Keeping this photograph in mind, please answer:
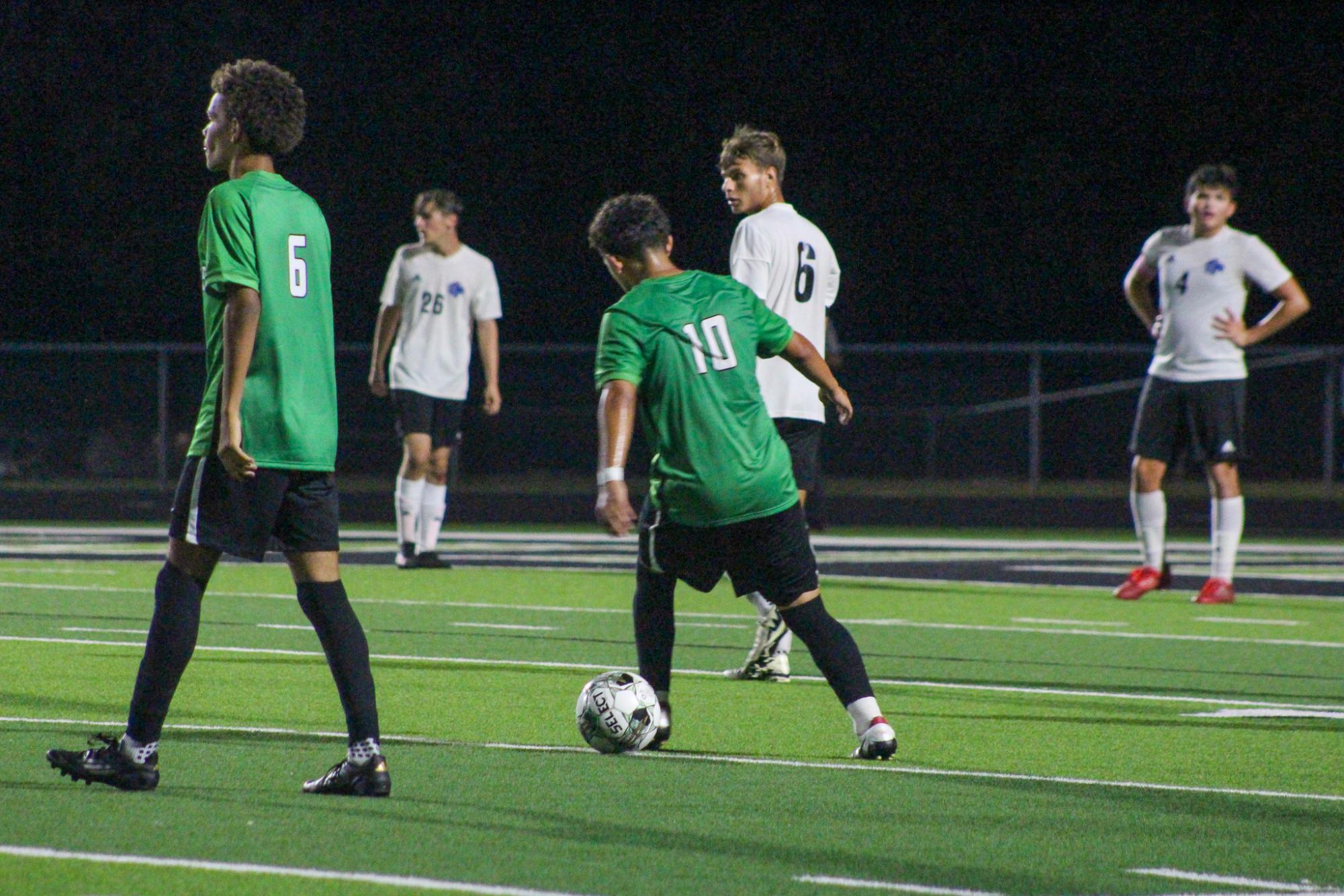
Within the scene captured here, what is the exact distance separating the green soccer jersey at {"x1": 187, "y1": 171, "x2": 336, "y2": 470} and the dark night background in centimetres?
2593

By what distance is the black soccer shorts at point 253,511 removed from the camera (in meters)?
5.37

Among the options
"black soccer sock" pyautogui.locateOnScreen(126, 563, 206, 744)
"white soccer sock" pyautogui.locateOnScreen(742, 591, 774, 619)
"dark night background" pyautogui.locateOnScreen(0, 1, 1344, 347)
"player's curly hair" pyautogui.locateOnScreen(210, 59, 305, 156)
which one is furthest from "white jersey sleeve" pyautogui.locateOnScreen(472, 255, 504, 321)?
"dark night background" pyautogui.locateOnScreen(0, 1, 1344, 347)

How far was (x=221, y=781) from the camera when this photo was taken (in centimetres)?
563

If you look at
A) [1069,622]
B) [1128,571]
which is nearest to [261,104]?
[1069,622]

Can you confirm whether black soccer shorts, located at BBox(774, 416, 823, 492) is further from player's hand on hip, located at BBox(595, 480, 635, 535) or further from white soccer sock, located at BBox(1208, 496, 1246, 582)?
white soccer sock, located at BBox(1208, 496, 1246, 582)

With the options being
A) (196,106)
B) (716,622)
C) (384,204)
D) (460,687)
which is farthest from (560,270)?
(460,687)

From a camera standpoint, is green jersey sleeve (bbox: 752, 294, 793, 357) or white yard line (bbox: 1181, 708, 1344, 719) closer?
green jersey sleeve (bbox: 752, 294, 793, 357)

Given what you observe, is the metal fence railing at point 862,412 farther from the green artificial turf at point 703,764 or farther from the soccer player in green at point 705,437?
the soccer player in green at point 705,437

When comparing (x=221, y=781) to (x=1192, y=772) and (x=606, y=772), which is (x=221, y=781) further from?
(x=1192, y=772)

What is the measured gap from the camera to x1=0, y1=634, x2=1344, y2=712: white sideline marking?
25.7 feet

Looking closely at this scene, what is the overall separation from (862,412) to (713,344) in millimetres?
20762

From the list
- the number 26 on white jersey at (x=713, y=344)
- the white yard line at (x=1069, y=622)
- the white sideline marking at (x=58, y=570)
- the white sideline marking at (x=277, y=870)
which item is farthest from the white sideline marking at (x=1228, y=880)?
the white sideline marking at (x=58, y=570)

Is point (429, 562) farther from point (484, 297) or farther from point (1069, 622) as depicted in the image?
point (1069, 622)

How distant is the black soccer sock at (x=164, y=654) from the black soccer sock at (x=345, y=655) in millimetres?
309
